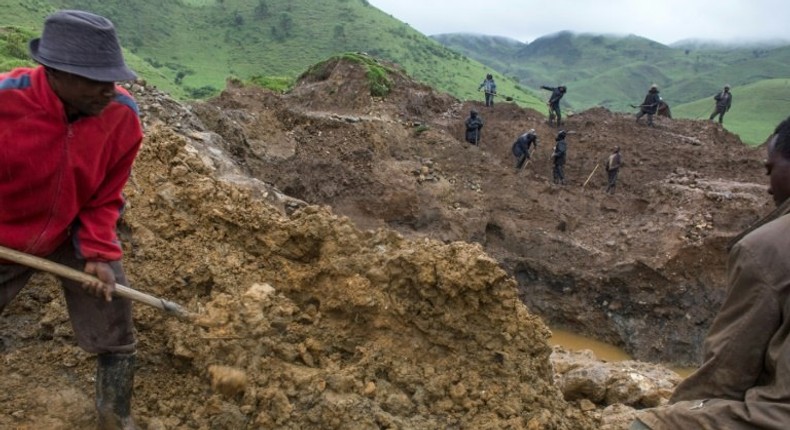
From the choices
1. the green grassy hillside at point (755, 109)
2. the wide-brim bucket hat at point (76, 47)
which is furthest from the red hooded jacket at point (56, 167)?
the green grassy hillside at point (755, 109)

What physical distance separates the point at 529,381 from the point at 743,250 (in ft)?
4.86

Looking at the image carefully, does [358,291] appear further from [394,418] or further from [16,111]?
[16,111]

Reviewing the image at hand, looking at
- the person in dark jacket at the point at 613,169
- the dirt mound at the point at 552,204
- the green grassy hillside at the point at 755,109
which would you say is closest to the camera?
the dirt mound at the point at 552,204

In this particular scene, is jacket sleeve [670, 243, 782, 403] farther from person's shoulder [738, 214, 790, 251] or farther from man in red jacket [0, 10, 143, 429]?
man in red jacket [0, 10, 143, 429]

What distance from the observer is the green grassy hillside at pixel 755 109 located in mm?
42562

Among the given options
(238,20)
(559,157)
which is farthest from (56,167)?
(238,20)

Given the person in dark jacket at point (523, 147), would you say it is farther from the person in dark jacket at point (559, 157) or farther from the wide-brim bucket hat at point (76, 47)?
the wide-brim bucket hat at point (76, 47)

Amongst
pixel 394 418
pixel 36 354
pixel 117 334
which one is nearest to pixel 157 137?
pixel 36 354

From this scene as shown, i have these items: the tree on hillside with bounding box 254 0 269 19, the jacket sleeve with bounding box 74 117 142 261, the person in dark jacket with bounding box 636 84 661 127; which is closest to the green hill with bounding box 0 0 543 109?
the tree on hillside with bounding box 254 0 269 19

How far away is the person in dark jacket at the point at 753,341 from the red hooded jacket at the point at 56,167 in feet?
6.97

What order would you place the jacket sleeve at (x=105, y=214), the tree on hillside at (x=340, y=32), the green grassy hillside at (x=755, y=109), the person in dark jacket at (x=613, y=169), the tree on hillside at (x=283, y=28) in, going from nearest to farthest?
the jacket sleeve at (x=105, y=214), the person in dark jacket at (x=613, y=169), the green grassy hillside at (x=755, y=109), the tree on hillside at (x=283, y=28), the tree on hillside at (x=340, y=32)

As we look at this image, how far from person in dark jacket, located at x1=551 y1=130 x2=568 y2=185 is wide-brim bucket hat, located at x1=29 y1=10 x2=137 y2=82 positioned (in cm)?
1351

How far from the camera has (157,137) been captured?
4.25 meters

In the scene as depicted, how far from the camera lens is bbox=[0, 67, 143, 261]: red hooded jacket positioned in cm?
198
